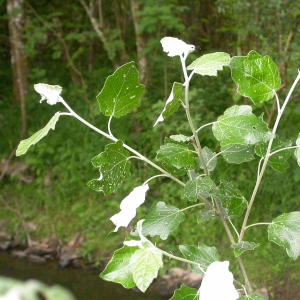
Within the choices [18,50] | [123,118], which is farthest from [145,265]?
[18,50]

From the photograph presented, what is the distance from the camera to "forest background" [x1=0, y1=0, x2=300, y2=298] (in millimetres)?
3387

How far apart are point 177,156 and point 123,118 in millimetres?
3845

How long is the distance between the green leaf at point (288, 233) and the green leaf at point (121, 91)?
0.29 m

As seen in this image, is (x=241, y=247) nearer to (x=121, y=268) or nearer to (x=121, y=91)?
(x=121, y=268)

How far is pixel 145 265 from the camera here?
1.79 ft

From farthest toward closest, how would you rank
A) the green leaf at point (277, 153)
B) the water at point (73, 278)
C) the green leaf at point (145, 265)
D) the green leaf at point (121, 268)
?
the water at point (73, 278) → the green leaf at point (277, 153) → the green leaf at point (121, 268) → the green leaf at point (145, 265)

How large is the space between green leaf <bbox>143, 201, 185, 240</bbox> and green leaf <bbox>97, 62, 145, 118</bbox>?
171 millimetres

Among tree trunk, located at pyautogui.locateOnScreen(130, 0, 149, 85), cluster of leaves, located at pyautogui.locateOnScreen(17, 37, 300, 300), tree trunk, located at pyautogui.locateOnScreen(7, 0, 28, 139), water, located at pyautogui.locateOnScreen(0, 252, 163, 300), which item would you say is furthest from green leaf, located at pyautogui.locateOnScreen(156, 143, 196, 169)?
tree trunk, located at pyautogui.locateOnScreen(7, 0, 28, 139)

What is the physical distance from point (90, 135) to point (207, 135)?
1.29 m

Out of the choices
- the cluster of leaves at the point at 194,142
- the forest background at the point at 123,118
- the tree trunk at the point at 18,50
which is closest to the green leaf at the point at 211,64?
the cluster of leaves at the point at 194,142

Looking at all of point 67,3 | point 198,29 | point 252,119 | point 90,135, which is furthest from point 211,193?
point 67,3

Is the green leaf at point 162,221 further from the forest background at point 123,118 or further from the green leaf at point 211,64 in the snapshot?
the forest background at point 123,118

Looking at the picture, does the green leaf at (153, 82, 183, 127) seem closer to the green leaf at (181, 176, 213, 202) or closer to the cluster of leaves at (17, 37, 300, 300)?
the cluster of leaves at (17, 37, 300, 300)

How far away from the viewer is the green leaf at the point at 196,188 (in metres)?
0.69
